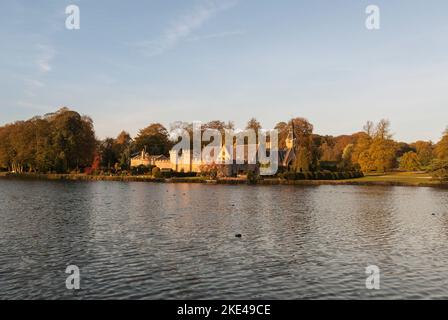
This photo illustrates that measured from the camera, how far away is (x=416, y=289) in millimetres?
16156

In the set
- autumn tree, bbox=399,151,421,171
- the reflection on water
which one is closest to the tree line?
autumn tree, bbox=399,151,421,171

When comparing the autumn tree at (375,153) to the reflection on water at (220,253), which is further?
the autumn tree at (375,153)

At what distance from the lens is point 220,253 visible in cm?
2139

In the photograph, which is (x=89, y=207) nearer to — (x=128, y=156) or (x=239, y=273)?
(x=239, y=273)

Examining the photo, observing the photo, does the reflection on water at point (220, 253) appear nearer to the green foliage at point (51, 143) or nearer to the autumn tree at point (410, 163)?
the green foliage at point (51, 143)

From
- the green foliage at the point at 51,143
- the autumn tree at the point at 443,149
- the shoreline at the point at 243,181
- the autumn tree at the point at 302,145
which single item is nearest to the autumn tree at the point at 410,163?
the autumn tree at the point at 443,149

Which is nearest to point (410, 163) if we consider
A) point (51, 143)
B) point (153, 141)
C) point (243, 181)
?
point (243, 181)

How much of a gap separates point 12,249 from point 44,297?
7997 millimetres

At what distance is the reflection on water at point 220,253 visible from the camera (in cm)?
1588

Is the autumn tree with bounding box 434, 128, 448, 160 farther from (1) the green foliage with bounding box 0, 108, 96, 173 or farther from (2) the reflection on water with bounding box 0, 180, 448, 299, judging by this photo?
(1) the green foliage with bounding box 0, 108, 96, 173

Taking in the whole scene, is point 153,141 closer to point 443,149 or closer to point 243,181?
point 243,181

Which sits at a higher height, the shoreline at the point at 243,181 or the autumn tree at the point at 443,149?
the autumn tree at the point at 443,149
